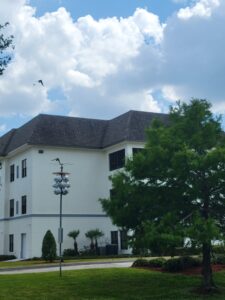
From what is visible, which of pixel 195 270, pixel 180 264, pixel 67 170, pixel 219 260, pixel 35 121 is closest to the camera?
pixel 195 270

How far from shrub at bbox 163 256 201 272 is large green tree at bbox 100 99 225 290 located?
4.40 metres

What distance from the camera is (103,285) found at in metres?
21.3

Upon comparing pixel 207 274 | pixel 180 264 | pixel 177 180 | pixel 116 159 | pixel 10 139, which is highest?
pixel 10 139

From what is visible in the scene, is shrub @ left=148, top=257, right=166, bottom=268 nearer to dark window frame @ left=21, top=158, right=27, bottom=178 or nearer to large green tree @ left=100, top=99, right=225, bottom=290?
large green tree @ left=100, top=99, right=225, bottom=290

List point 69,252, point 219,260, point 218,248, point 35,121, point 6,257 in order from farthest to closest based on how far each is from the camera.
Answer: point 35,121 < point 6,257 < point 69,252 < point 219,260 < point 218,248

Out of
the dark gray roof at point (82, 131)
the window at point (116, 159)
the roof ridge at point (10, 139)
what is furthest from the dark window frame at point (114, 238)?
the roof ridge at point (10, 139)

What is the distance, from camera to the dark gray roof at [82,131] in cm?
4550

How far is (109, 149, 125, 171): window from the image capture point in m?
45.2

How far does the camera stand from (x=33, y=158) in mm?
46062

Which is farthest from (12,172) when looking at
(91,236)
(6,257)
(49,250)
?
(49,250)

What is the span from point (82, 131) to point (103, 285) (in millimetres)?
28552

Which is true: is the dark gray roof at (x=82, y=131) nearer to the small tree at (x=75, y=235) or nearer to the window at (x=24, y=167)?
the window at (x=24, y=167)

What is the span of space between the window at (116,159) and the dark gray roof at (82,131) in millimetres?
954

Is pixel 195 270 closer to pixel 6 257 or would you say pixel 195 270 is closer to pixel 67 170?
pixel 67 170
